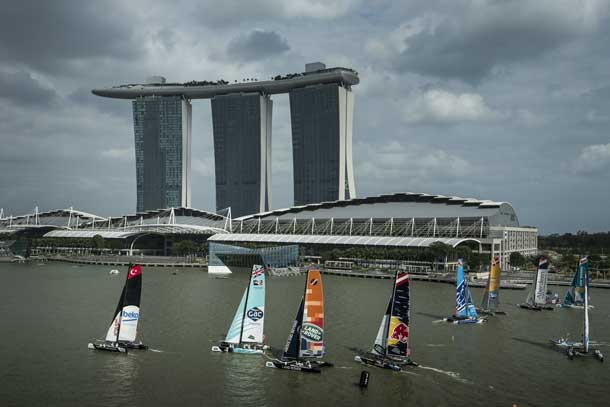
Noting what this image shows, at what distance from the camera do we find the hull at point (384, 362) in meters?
35.8

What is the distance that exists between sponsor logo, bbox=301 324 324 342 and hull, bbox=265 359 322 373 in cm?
143

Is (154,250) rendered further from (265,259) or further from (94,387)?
(94,387)

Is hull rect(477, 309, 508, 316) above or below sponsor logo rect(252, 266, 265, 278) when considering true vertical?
A: below

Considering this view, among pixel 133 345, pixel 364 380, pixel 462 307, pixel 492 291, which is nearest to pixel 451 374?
pixel 364 380

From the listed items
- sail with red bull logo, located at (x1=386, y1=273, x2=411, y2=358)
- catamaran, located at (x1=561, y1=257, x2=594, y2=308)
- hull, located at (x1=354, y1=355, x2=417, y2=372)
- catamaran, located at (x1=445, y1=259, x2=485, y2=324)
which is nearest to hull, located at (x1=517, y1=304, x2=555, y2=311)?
catamaran, located at (x1=561, y1=257, x2=594, y2=308)

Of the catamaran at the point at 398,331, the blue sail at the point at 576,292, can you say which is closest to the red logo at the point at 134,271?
the catamaran at the point at 398,331

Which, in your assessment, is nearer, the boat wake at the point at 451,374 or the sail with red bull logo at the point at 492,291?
the boat wake at the point at 451,374

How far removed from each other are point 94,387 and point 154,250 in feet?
421

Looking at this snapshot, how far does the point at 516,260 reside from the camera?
397 feet

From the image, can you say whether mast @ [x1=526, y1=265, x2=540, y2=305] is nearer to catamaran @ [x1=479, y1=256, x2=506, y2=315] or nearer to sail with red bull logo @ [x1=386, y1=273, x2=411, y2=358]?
catamaran @ [x1=479, y1=256, x2=506, y2=315]

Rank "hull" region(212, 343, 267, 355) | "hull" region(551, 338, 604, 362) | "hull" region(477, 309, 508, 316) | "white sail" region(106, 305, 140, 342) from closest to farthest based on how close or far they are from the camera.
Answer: "hull" region(212, 343, 267, 355) → "white sail" region(106, 305, 140, 342) → "hull" region(551, 338, 604, 362) → "hull" region(477, 309, 508, 316)

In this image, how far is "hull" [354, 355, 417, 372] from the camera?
35844 millimetres

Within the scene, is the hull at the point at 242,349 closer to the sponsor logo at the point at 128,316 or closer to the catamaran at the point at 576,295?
the sponsor logo at the point at 128,316

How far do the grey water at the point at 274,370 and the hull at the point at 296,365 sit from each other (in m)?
0.49
